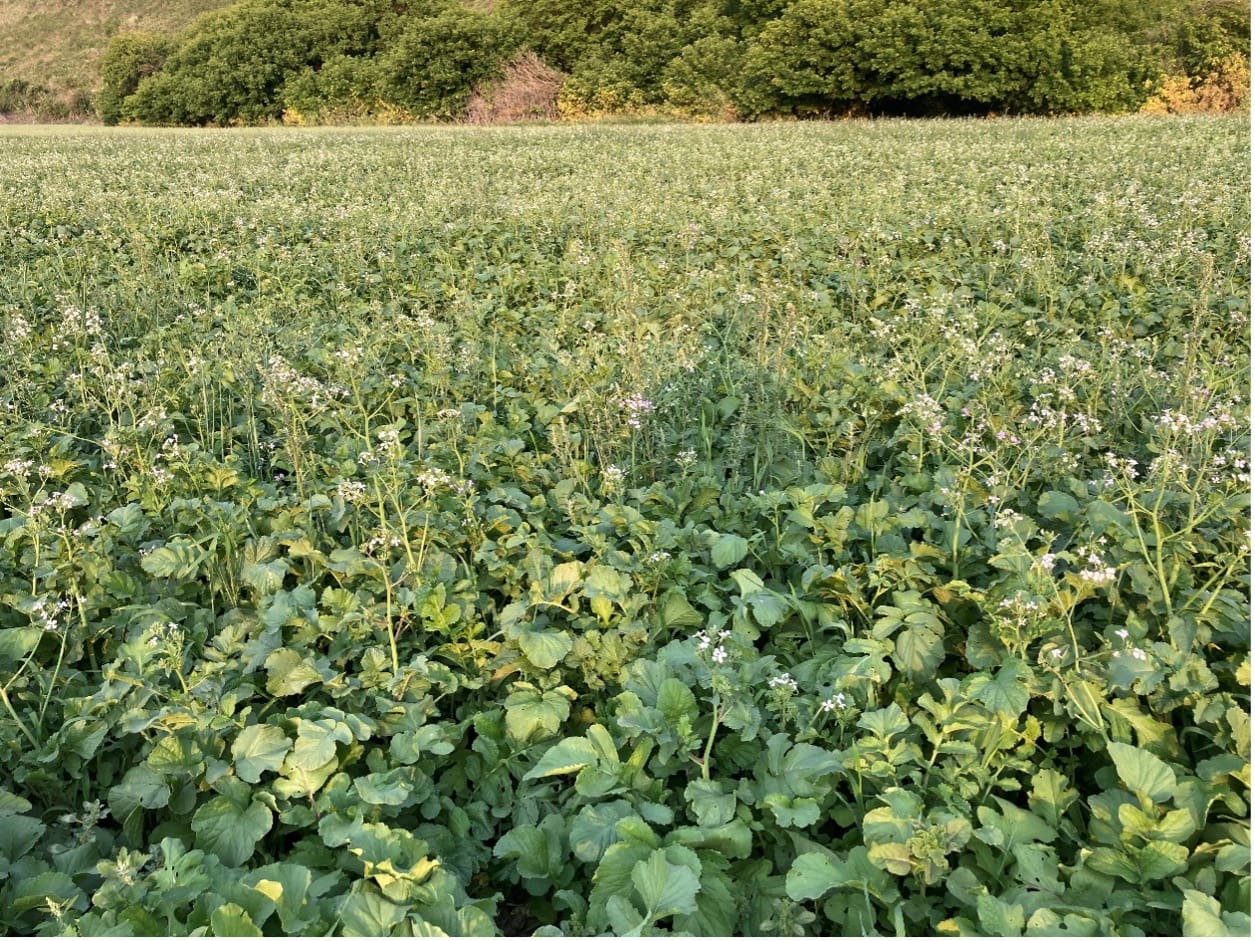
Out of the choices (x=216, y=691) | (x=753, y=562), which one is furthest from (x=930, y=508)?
(x=216, y=691)

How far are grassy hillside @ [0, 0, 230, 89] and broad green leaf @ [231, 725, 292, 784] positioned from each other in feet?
281

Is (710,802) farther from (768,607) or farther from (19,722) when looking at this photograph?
(19,722)

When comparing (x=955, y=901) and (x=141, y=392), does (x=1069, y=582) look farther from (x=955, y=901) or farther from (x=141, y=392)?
(x=141, y=392)

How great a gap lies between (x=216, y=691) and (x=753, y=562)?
1.78 metres

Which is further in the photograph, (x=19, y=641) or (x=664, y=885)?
(x=19, y=641)

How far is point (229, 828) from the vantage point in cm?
205

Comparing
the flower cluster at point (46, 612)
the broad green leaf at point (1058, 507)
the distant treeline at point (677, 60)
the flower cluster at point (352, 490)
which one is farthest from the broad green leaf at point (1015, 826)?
the distant treeline at point (677, 60)

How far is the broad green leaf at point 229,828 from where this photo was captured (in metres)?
2.02

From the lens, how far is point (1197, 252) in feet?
20.2

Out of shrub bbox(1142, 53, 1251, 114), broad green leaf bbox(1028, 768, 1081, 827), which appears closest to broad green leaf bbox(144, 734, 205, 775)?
broad green leaf bbox(1028, 768, 1081, 827)

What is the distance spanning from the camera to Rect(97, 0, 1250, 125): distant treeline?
112 ft

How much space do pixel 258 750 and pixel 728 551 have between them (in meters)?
1.51

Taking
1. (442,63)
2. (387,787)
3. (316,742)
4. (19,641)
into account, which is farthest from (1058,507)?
(442,63)

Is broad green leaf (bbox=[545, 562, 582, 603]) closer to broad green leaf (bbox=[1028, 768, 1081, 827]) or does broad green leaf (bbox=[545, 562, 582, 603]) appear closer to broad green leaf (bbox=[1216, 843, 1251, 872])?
broad green leaf (bbox=[1028, 768, 1081, 827])
